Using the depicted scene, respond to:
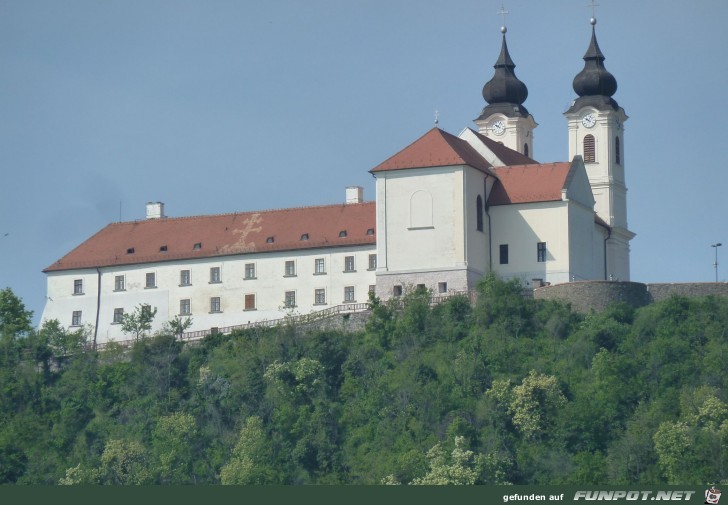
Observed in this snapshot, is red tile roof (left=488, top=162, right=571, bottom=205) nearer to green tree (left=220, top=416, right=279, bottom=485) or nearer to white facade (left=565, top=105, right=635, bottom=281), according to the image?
white facade (left=565, top=105, right=635, bottom=281)

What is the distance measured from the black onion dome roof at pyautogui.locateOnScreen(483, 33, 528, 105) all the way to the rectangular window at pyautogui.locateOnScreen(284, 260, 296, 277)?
15177mm

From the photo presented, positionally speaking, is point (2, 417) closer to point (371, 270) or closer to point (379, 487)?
point (371, 270)

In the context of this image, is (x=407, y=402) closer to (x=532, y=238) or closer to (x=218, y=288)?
(x=532, y=238)

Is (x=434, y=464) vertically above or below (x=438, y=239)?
below

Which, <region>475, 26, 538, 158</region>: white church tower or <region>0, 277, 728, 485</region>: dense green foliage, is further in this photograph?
<region>475, 26, 538, 158</region>: white church tower

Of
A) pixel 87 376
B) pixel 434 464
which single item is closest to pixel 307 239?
pixel 87 376

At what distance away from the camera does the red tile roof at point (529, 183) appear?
97875mm

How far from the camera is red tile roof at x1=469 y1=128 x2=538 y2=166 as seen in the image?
337ft

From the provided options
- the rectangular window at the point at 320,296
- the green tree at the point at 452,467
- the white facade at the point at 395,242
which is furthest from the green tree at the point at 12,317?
the green tree at the point at 452,467

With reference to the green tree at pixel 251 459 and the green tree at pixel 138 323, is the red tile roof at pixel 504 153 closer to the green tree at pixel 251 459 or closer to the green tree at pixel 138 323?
the green tree at pixel 138 323

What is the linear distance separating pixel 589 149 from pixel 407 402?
20318 mm

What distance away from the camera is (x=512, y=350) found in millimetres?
92188

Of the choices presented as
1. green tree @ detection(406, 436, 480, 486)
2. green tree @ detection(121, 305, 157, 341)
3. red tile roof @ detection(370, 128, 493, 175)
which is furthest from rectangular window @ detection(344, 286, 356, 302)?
green tree @ detection(406, 436, 480, 486)

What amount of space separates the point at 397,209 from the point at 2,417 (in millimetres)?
16466
